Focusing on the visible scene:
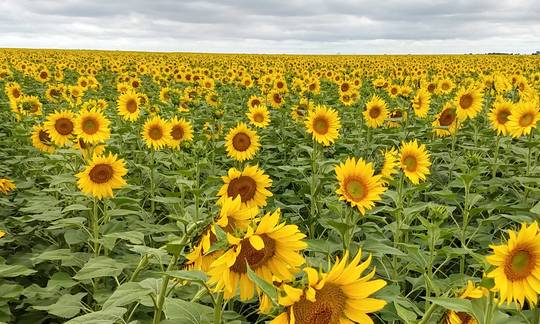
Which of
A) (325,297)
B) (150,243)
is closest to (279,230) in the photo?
(325,297)

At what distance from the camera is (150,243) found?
5.00 metres

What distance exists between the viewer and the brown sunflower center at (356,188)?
3.38 meters

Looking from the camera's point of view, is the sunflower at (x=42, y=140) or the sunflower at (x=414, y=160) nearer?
the sunflower at (x=414, y=160)

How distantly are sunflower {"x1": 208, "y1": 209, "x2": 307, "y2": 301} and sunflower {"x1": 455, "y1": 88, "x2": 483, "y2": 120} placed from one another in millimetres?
6278

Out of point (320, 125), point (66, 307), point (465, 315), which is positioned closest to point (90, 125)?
point (320, 125)

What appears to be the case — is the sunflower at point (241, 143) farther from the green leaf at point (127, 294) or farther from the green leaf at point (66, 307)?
the green leaf at point (127, 294)

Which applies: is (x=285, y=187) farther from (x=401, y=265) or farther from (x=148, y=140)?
(x=401, y=265)

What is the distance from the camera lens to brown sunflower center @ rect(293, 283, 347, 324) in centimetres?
159

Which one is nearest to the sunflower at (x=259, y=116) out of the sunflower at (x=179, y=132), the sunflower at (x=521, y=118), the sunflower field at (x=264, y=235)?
the sunflower field at (x=264, y=235)

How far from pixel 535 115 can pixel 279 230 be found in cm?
551

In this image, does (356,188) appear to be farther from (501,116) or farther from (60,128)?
(501,116)

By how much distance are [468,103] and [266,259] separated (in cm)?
646

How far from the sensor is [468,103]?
294 inches

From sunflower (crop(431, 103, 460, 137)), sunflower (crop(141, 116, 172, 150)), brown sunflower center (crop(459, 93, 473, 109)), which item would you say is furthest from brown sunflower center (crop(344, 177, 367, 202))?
brown sunflower center (crop(459, 93, 473, 109))
